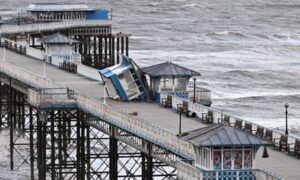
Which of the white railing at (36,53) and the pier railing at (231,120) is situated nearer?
the pier railing at (231,120)

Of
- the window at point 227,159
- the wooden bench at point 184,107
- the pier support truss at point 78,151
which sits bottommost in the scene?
the pier support truss at point 78,151

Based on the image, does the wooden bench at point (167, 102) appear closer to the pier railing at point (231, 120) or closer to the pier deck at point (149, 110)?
the pier railing at point (231, 120)

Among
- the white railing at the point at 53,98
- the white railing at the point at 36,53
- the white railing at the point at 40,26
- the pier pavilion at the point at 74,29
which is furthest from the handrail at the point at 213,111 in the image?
the white railing at the point at 40,26

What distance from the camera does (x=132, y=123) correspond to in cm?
5394

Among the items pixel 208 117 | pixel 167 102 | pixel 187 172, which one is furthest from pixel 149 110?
pixel 187 172

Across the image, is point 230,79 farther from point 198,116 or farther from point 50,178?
point 198,116

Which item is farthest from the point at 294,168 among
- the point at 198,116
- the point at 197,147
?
the point at 198,116

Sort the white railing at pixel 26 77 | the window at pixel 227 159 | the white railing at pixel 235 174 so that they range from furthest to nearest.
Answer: the white railing at pixel 26 77
the window at pixel 227 159
the white railing at pixel 235 174

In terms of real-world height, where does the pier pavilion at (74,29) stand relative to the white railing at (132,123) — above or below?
below

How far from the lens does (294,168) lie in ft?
153

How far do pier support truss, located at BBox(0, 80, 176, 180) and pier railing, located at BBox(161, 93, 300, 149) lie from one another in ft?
10.1

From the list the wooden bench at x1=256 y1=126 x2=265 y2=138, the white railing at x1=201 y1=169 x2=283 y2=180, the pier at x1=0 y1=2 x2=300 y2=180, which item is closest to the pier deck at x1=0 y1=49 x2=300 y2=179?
the pier at x1=0 y1=2 x2=300 y2=180

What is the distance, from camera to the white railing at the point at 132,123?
47838 millimetres

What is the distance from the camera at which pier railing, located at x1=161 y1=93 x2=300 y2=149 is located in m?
52.1
